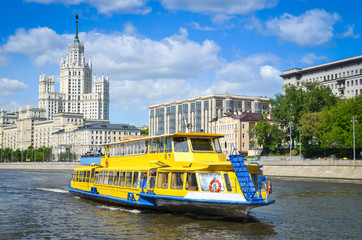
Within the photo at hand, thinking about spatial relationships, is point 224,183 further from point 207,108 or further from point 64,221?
point 207,108

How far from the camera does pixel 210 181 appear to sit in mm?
25406

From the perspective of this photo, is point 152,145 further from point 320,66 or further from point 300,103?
point 320,66

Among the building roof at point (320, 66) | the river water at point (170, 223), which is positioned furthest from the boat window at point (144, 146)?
the building roof at point (320, 66)

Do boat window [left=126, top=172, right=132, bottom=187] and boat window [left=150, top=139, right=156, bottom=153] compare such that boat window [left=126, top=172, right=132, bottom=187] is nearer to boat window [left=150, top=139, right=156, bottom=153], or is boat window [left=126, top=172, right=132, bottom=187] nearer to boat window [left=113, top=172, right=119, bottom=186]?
boat window [left=113, top=172, right=119, bottom=186]

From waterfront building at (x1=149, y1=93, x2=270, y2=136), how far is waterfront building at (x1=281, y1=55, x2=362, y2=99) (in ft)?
55.7

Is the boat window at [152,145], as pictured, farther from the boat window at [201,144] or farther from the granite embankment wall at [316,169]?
the granite embankment wall at [316,169]

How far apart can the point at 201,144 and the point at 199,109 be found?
131549 millimetres

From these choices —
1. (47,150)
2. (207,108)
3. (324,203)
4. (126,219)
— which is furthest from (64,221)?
(47,150)

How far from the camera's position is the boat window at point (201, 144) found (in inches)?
1148

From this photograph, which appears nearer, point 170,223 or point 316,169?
point 170,223

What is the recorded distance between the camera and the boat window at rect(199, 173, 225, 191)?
82.5 ft

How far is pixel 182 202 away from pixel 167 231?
94.0 inches

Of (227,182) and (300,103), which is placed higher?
(300,103)

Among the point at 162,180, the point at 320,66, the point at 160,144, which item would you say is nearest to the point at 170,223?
the point at 162,180
